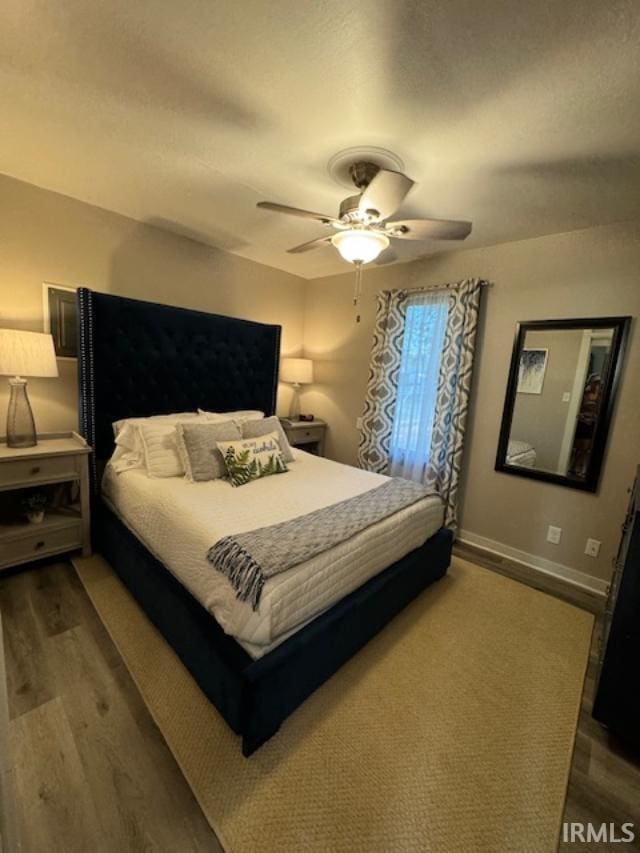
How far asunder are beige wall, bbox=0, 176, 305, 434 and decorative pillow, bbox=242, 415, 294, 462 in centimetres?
128

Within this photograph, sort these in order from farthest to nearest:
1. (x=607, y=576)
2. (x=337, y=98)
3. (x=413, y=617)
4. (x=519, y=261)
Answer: (x=519, y=261)
(x=607, y=576)
(x=413, y=617)
(x=337, y=98)

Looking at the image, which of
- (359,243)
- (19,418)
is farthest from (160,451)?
(359,243)

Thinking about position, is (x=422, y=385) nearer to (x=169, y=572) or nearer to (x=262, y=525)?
(x=262, y=525)

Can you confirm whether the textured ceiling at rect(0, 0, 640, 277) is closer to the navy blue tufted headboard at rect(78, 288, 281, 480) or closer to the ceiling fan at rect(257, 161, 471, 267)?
the ceiling fan at rect(257, 161, 471, 267)

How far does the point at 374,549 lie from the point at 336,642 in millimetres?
449

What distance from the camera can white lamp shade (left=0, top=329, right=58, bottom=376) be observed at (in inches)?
A: 78.5

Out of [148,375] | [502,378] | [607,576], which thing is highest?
[502,378]

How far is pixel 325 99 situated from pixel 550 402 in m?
2.35

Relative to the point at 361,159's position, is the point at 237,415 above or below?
below

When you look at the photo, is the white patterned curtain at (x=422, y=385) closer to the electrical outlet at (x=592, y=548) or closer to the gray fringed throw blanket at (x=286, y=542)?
the electrical outlet at (x=592, y=548)

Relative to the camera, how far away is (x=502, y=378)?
279cm

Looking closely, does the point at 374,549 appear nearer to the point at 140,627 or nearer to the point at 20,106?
the point at 140,627

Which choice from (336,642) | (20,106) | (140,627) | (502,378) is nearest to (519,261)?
(502,378)

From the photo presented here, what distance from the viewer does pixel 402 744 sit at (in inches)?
53.9
